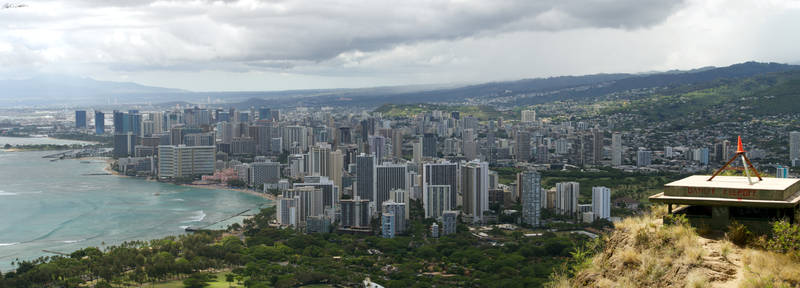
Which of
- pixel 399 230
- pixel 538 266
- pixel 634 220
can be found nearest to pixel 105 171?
pixel 399 230

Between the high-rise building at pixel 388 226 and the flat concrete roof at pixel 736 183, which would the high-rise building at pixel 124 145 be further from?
the flat concrete roof at pixel 736 183

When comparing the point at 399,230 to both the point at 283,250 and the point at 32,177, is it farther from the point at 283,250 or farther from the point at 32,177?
the point at 32,177

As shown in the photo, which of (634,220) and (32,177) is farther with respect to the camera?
(32,177)

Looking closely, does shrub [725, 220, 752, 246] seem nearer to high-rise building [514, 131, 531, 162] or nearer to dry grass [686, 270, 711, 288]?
dry grass [686, 270, 711, 288]

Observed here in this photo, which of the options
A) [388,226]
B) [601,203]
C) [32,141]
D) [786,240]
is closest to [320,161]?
[388,226]

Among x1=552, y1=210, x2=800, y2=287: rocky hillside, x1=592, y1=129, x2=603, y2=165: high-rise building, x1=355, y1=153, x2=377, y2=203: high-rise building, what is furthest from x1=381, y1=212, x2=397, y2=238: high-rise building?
x1=592, y1=129, x2=603, y2=165: high-rise building
